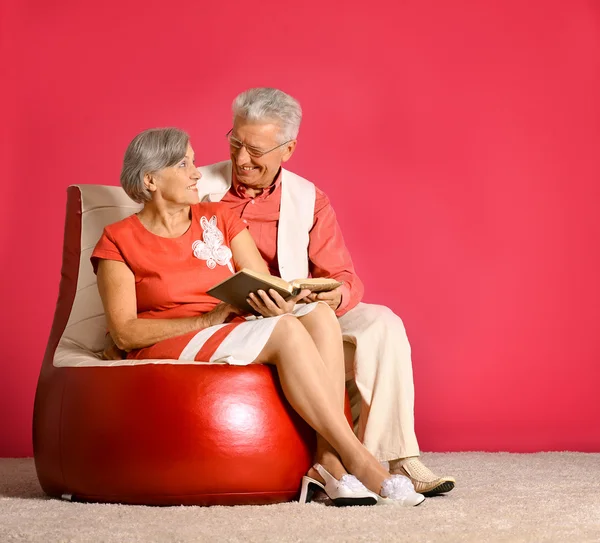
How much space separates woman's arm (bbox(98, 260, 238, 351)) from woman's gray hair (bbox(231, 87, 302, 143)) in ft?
2.44

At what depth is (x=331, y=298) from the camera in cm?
317

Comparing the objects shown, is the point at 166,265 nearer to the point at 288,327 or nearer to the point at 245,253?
the point at 245,253

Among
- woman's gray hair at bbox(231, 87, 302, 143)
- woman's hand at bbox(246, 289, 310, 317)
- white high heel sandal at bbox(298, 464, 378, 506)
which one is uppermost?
woman's gray hair at bbox(231, 87, 302, 143)

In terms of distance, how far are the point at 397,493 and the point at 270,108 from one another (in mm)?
1374

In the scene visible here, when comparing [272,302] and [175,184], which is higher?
[175,184]

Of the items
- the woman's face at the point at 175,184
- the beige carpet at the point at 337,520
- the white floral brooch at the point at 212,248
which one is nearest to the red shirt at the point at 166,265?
the white floral brooch at the point at 212,248

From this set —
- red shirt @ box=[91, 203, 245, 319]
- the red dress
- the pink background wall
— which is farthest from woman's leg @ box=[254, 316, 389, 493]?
the pink background wall

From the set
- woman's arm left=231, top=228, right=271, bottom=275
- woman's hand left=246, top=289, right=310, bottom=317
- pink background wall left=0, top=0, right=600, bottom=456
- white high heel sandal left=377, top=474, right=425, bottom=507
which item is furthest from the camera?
pink background wall left=0, top=0, right=600, bottom=456

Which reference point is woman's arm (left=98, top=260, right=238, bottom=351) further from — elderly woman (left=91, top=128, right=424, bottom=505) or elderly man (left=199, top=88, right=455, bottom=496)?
elderly man (left=199, top=88, right=455, bottom=496)

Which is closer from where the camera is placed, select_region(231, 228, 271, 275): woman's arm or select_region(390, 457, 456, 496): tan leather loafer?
select_region(390, 457, 456, 496): tan leather loafer

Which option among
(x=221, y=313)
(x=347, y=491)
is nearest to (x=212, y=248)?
(x=221, y=313)

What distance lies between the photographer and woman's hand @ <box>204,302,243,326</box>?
2.89 meters

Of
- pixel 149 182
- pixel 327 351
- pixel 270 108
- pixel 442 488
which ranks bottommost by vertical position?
pixel 442 488

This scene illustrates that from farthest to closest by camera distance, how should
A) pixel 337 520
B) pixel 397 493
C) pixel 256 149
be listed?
pixel 256 149, pixel 397 493, pixel 337 520
